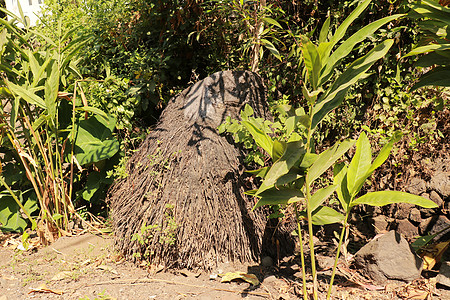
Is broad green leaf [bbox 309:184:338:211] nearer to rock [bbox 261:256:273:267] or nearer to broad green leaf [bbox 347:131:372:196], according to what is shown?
broad green leaf [bbox 347:131:372:196]

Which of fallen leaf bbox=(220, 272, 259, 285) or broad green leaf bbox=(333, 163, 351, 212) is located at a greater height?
broad green leaf bbox=(333, 163, 351, 212)

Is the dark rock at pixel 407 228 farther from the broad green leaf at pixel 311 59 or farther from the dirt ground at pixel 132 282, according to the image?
the broad green leaf at pixel 311 59

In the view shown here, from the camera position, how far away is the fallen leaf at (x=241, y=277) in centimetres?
263

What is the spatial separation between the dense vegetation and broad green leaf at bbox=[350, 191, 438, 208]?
91cm

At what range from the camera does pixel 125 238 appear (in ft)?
9.93

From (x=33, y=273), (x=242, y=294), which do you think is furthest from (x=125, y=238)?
(x=242, y=294)

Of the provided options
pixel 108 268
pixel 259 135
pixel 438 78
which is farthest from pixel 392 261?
pixel 108 268

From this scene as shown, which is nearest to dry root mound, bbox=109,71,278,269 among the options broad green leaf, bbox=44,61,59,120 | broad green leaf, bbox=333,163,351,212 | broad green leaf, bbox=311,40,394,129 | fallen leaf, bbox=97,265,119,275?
fallen leaf, bbox=97,265,119,275

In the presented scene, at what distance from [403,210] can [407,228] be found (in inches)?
6.2

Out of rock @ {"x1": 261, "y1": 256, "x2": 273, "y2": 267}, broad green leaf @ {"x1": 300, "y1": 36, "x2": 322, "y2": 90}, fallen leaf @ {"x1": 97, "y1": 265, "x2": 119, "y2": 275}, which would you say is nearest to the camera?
broad green leaf @ {"x1": 300, "y1": 36, "x2": 322, "y2": 90}

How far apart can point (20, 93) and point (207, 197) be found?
1646 mm

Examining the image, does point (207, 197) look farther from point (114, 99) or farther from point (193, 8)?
point (193, 8)

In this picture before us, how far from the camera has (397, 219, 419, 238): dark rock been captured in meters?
3.31

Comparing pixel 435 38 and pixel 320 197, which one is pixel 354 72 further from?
pixel 435 38
